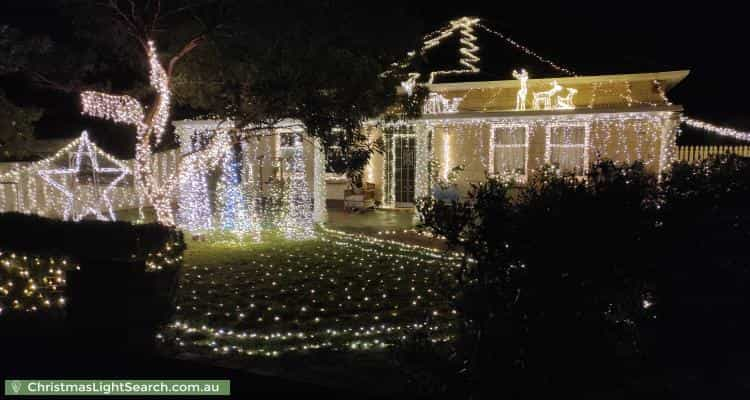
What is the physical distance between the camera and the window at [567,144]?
13.4 meters

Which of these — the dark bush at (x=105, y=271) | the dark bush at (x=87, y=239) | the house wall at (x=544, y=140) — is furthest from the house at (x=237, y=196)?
the dark bush at (x=87, y=239)

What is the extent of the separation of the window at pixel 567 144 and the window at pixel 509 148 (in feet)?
1.93

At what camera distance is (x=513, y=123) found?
12664mm

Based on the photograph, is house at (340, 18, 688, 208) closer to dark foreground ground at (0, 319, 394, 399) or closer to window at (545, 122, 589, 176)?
window at (545, 122, 589, 176)

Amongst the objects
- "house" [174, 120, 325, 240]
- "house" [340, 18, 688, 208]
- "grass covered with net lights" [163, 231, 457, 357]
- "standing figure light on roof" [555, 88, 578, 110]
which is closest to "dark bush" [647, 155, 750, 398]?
"grass covered with net lights" [163, 231, 457, 357]

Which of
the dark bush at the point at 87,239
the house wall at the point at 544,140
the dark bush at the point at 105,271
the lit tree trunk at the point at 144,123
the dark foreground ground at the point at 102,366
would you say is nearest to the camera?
the dark foreground ground at the point at 102,366

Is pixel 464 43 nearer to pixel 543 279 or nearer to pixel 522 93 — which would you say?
pixel 522 93

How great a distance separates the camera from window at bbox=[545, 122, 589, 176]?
528 inches

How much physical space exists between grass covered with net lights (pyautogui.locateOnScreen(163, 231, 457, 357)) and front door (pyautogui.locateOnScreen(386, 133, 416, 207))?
5006mm

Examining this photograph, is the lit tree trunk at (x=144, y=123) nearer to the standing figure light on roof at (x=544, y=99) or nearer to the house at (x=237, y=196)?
the house at (x=237, y=196)

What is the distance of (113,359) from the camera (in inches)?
184

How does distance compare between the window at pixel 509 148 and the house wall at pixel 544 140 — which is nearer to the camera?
the house wall at pixel 544 140

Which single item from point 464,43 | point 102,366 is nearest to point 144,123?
point 102,366

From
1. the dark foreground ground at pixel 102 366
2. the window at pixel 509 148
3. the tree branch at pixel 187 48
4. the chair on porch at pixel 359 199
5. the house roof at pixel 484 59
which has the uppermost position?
the house roof at pixel 484 59
